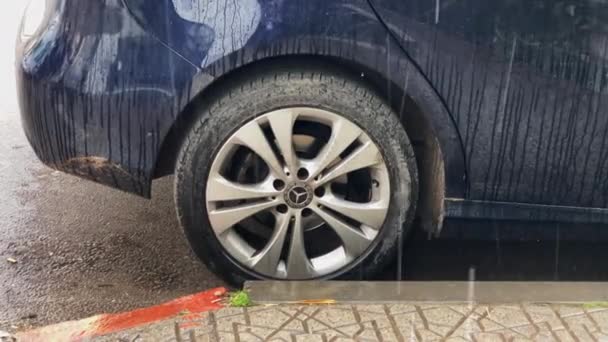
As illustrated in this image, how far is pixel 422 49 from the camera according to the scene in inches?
108

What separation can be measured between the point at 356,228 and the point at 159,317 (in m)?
0.87

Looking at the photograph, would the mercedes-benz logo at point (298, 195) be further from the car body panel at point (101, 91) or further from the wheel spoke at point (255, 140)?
the car body panel at point (101, 91)

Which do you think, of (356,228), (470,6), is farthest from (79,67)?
(470,6)

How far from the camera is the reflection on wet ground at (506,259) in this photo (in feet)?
11.0

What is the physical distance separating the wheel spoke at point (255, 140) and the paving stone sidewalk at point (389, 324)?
587mm

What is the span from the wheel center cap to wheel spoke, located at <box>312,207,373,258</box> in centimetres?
6

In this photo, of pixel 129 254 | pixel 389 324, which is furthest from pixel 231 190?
pixel 129 254

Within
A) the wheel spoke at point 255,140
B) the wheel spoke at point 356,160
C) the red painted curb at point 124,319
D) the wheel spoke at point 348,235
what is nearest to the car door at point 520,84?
the wheel spoke at point 356,160

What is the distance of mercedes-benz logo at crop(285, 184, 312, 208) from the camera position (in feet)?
9.37

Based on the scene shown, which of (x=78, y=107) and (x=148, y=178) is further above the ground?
(x=78, y=107)

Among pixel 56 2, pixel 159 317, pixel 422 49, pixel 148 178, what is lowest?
pixel 159 317

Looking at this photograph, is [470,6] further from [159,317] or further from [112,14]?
[159,317]

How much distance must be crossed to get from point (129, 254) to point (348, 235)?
3.89 feet

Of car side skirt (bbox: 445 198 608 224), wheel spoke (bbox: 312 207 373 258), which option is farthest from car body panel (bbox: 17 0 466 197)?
wheel spoke (bbox: 312 207 373 258)
